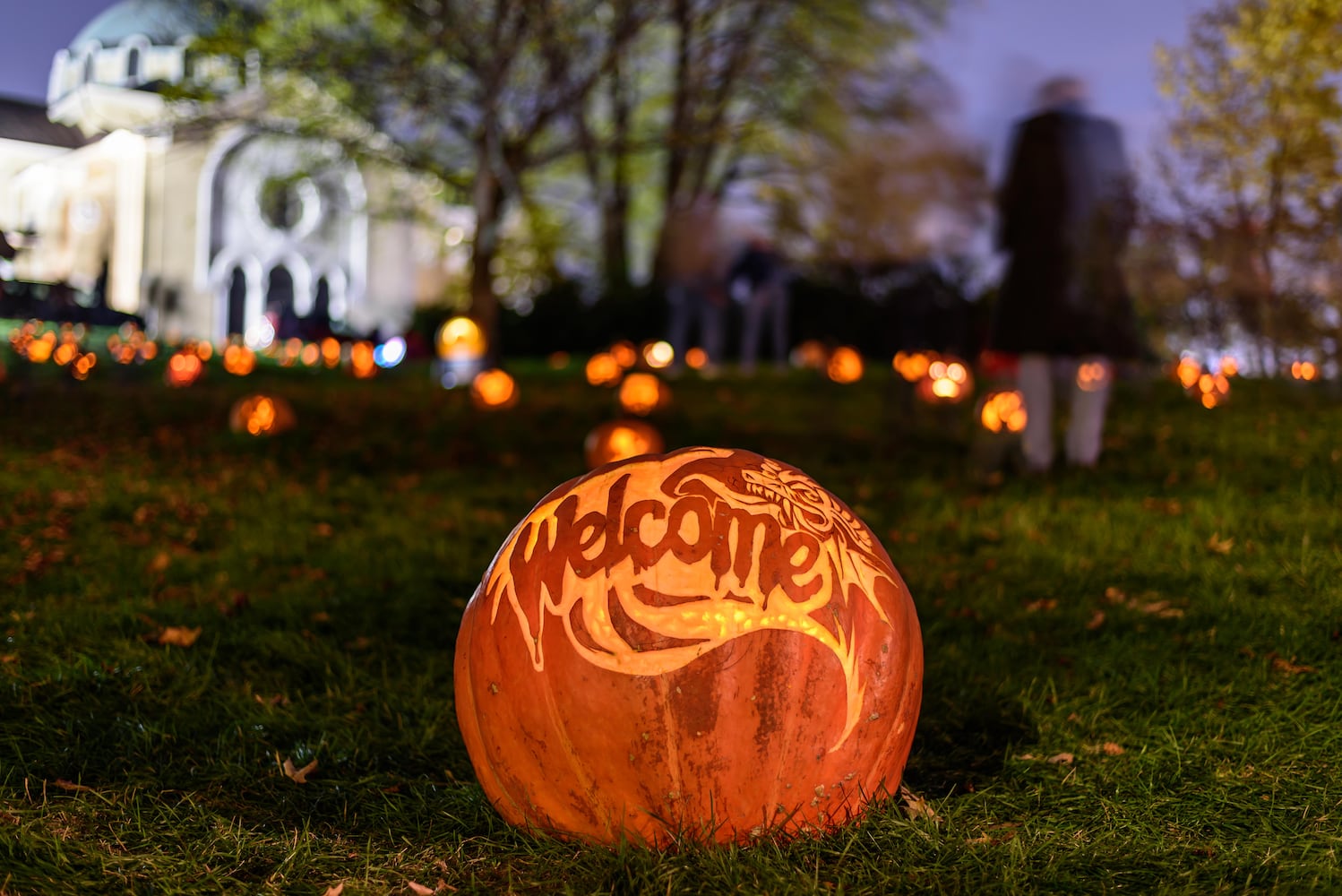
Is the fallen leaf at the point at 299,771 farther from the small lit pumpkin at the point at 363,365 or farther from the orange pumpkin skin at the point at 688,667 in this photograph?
the small lit pumpkin at the point at 363,365

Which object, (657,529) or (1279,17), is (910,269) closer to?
(1279,17)

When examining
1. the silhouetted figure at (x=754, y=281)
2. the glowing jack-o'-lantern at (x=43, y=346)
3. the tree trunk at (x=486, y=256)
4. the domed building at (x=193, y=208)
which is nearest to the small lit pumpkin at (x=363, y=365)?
the tree trunk at (x=486, y=256)

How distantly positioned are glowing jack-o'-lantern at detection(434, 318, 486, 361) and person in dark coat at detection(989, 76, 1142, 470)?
29.0 feet

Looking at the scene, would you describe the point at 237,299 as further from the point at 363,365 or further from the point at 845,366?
the point at 845,366

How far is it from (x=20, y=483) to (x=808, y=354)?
13.2m

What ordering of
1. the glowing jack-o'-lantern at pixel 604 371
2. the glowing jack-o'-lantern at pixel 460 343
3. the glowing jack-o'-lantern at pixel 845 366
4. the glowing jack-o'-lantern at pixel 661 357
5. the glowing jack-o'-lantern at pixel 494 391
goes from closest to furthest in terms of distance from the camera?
the glowing jack-o'-lantern at pixel 494 391, the glowing jack-o'-lantern at pixel 604 371, the glowing jack-o'-lantern at pixel 845 366, the glowing jack-o'-lantern at pixel 460 343, the glowing jack-o'-lantern at pixel 661 357

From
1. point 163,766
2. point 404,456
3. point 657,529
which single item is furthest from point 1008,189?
point 163,766

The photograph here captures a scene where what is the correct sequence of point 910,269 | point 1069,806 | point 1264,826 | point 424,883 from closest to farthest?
1. point 424,883
2. point 1264,826
3. point 1069,806
4. point 910,269

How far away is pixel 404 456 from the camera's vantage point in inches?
310

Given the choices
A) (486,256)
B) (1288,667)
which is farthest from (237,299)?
(1288,667)

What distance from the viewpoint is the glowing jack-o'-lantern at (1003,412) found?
6840mm

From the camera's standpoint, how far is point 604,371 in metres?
13.5

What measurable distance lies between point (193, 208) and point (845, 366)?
62.1 feet

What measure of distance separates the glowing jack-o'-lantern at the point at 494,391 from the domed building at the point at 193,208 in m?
3.83
